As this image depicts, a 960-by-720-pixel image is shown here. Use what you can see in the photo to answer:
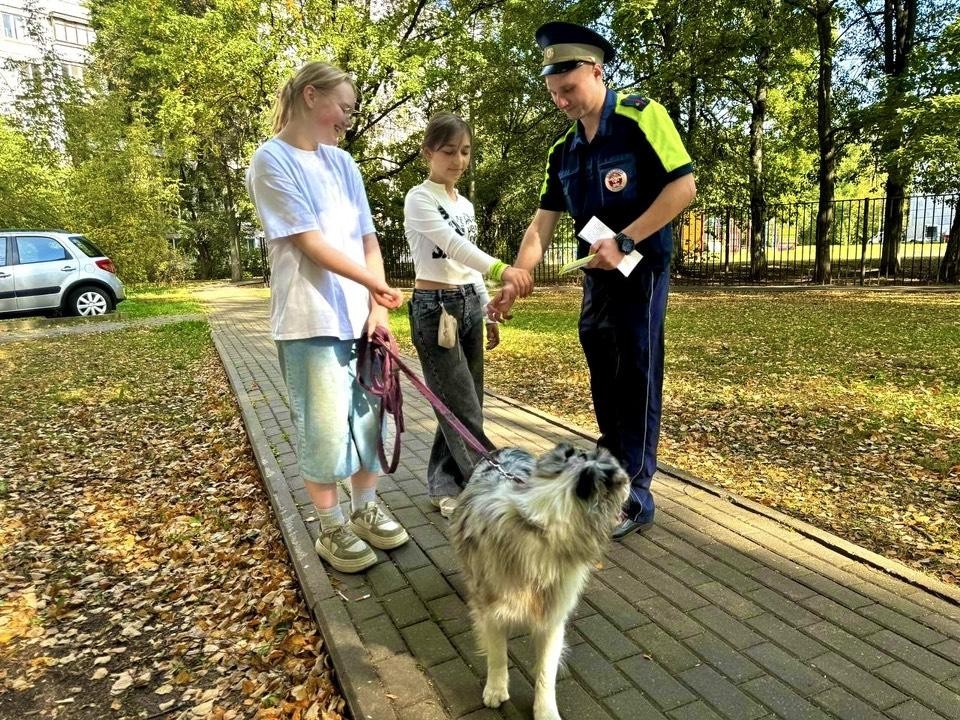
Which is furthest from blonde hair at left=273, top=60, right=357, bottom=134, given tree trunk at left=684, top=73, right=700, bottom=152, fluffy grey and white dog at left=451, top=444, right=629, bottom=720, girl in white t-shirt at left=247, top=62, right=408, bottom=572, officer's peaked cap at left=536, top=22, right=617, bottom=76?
tree trunk at left=684, top=73, right=700, bottom=152

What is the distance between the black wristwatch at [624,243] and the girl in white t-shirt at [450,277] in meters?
0.47

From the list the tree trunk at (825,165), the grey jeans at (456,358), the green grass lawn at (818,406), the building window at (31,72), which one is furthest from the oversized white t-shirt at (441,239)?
the building window at (31,72)

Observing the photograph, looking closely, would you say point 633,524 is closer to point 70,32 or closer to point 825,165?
point 825,165

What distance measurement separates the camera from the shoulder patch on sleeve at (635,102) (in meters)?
3.02

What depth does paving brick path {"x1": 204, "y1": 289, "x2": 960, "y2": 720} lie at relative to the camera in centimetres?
231

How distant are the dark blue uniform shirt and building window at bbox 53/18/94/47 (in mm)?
64200

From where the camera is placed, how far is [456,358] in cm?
343

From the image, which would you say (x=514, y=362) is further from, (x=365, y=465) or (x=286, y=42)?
(x=286, y=42)

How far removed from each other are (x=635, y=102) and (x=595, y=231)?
649mm

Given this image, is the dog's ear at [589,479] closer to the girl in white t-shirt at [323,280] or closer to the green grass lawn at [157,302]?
the girl in white t-shirt at [323,280]

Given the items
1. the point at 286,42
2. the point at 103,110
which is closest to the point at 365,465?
the point at 286,42

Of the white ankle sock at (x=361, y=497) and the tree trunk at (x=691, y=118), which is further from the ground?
the tree trunk at (x=691, y=118)

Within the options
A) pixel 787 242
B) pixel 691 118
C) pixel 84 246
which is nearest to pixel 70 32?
pixel 84 246

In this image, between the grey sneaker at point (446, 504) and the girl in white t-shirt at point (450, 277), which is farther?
the grey sneaker at point (446, 504)
